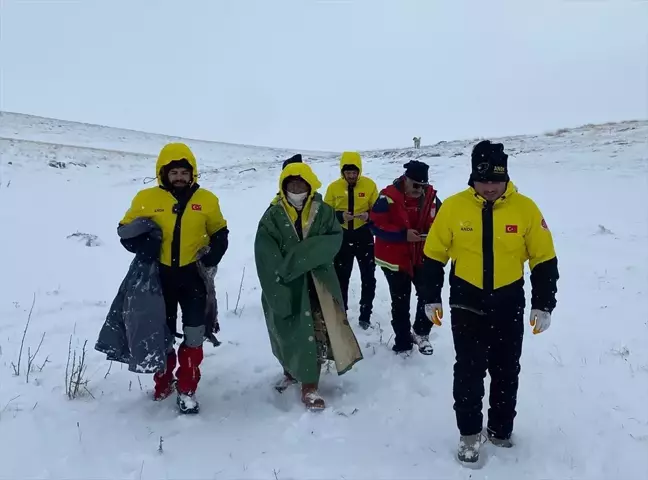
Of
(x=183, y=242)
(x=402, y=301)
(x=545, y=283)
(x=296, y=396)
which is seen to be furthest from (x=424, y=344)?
(x=183, y=242)

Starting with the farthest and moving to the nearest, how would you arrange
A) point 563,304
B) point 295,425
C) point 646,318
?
point 563,304, point 646,318, point 295,425

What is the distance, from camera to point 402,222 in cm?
539

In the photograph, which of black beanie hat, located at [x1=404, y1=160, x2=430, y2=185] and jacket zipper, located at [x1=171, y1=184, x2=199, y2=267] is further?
black beanie hat, located at [x1=404, y1=160, x2=430, y2=185]

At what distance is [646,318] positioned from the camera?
6.41 metres

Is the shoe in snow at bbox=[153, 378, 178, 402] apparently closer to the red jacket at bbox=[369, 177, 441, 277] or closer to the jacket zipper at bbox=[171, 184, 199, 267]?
the jacket zipper at bbox=[171, 184, 199, 267]

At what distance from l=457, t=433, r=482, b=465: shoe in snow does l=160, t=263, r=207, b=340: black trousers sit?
89.4 inches

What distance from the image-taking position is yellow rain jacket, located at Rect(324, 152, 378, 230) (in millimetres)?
6496

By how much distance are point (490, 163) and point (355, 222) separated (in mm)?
3181

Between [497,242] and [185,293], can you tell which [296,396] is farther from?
[497,242]

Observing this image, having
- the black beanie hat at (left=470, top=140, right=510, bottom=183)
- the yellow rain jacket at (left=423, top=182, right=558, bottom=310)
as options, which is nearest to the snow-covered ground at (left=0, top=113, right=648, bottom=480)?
the yellow rain jacket at (left=423, top=182, right=558, bottom=310)

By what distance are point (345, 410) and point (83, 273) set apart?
5944 mm

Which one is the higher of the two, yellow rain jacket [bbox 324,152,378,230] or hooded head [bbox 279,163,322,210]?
hooded head [bbox 279,163,322,210]

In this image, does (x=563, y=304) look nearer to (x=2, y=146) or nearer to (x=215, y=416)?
(x=215, y=416)

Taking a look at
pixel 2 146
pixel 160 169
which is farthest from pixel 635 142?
pixel 2 146
